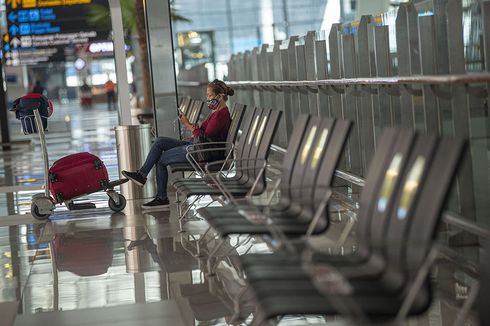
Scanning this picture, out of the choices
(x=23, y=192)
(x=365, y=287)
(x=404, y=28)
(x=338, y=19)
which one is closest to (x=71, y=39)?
(x=338, y=19)

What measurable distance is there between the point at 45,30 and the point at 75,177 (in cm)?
1137

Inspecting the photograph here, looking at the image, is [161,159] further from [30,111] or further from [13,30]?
[13,30]

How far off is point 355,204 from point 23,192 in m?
5.10

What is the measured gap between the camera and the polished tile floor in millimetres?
5609

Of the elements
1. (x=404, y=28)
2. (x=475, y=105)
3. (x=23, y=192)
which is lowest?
(x=23, y=192)

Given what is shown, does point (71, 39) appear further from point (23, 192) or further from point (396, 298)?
point (396, 298)

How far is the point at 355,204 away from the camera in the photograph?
9.09 meters

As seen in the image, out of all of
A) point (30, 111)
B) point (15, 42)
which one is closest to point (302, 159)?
point (30, 111)

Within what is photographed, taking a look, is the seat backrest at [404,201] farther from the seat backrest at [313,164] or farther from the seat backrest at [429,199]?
the seat backrest at [313,164]

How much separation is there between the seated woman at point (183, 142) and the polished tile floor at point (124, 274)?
284 mm

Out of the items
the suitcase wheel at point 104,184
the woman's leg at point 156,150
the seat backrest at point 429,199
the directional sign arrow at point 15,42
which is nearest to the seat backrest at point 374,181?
the seat backrest at point 429,199

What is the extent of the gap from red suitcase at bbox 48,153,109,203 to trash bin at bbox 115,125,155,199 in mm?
932

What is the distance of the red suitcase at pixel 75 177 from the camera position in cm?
985

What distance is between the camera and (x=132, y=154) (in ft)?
36.0
